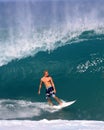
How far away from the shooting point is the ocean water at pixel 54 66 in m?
17.5

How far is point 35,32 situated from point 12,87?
6.64m

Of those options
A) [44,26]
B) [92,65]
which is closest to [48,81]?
[92,65]

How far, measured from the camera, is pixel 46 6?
35406mm

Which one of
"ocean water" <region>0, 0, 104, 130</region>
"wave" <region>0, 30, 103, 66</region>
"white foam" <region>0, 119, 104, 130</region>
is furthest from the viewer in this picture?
"wave" <region>0, 30, 103, 66</region>

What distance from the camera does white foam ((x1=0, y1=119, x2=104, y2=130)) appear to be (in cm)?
1521

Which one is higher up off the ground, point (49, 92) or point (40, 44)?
point (40, 44)

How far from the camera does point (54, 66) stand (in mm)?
21859

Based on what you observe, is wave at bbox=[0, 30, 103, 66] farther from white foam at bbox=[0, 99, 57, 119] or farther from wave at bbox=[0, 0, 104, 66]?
white foam at bbox=[0, 99, 57, 119]

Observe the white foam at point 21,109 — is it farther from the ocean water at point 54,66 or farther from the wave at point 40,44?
the wave at point 40,44

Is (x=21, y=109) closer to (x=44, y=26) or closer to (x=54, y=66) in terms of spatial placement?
(x=54, y=66)

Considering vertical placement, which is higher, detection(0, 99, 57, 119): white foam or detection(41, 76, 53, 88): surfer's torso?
detection(41, 76, 53, 88): surfer's torso

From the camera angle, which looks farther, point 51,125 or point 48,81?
point 48,81

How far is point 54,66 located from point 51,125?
6472 mm

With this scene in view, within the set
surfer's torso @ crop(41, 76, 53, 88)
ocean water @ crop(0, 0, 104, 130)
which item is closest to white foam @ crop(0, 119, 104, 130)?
ocean water @ crop(0, 0, 104, 130)
